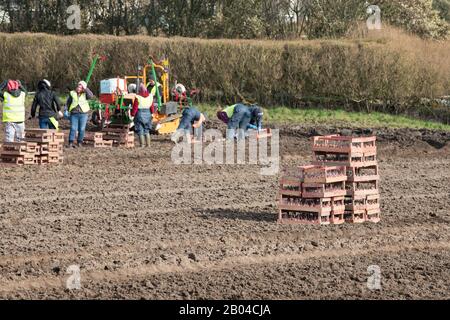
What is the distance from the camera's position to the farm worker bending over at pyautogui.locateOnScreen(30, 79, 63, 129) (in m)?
22.8

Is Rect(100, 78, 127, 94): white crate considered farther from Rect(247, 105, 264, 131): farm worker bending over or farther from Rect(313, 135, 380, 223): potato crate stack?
Rect(313, 135, 380, 223): potato crate stack

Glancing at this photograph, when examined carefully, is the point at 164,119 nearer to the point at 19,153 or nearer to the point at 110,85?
the point at 110,85

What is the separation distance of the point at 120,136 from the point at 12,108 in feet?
13.4

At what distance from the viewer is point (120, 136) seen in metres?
25.0

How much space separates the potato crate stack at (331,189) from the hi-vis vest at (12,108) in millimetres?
7888

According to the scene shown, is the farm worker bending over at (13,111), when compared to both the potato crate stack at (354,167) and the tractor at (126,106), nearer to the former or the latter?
the tractor at (126,106)

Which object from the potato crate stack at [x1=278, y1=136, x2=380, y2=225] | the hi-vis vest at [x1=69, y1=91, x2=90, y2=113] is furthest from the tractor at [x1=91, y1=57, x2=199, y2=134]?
the potato crate stack at [x1=278, y1=136, x2=380, y2=225]

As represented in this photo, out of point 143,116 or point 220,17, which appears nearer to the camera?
point 143,116

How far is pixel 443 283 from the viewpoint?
12070 mm

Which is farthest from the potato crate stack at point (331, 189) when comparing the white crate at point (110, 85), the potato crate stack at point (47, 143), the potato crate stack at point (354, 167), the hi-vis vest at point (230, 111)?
the white crate at point (110, 85)

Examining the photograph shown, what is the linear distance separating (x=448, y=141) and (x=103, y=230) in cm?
1459

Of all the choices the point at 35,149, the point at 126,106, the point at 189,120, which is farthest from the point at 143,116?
the point at 35,149
